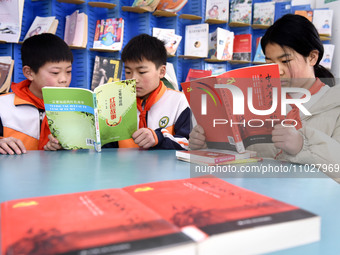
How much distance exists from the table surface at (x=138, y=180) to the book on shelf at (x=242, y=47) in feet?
10.3

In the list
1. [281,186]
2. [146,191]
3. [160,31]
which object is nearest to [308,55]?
[281,186]

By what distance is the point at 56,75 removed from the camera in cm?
186

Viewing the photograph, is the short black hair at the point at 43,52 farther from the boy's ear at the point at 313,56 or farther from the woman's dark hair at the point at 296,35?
the boy's ear at the point at 313,56

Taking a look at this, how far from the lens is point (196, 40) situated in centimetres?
351

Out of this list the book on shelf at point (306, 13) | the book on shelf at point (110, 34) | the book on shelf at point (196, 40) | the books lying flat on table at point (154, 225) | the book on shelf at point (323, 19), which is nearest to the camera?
the books lying flat on table at point (154, 225)

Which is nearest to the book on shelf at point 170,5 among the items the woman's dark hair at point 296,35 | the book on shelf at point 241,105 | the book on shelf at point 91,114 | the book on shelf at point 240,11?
the book on shelf at point 240,11

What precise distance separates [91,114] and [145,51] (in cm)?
87

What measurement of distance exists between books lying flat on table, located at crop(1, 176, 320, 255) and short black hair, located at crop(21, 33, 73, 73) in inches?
62.6

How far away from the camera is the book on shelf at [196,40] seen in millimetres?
3496

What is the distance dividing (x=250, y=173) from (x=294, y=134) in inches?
8.8

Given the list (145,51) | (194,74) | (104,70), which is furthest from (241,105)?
(194,74)

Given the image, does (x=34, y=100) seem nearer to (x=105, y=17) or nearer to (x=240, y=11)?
(x=105, y=17)

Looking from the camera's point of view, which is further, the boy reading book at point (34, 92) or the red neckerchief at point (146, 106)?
the red neckerchief at point (146, 106)

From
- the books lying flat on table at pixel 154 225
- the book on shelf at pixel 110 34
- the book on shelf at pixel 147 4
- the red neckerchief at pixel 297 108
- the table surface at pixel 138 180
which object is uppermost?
the book on shelf at pixel 147 4
